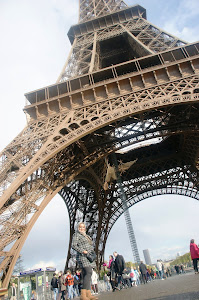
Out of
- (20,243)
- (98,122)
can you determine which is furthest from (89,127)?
(20,243)

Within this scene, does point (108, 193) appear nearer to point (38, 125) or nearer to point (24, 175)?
point (38, 125)

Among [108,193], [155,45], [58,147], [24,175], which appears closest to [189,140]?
[155,45]

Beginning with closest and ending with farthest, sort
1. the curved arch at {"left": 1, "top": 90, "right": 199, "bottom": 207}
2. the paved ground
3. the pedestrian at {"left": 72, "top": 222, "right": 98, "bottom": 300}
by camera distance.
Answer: the pedestrian at {"left": 72, "top": 222, "right": 98, "bottom": 300} < the paved ground < the curved arch at {"left": 1, "top": 90, "right": 199, "bottom": 207}

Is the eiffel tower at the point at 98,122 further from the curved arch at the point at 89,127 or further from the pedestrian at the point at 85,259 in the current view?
the pedestrian at the point at 85,259

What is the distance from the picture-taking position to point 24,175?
9773mm

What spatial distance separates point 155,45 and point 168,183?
1498 centimetres

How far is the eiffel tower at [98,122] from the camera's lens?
1103 centimetres

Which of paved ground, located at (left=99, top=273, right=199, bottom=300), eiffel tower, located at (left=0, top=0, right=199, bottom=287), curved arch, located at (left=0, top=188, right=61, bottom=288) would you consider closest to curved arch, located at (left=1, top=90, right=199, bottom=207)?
eiffel tower, located at (left=0, top=0, right=199, bottom=287)

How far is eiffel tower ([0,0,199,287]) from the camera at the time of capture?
1103 centimetres

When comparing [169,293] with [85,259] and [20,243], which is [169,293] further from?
[20,243]

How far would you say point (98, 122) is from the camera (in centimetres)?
1177

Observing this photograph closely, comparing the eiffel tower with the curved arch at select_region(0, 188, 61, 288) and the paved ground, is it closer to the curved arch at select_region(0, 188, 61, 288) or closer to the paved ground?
the curved arch at select_region(0, 188, 61, 288)

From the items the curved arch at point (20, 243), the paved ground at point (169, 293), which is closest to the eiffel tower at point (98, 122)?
the curved arch at point (20, 243)

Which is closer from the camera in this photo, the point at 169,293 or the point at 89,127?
the point at 169,293
